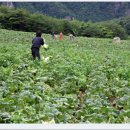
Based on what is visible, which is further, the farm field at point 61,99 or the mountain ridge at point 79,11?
the mountain ridge at point 79,11

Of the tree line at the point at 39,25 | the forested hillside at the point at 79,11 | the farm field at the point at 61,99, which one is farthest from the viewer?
the forested hillside at the point at 79,11

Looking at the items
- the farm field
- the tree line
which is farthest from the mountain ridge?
the farm field

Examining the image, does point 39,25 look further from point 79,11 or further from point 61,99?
point 79,11

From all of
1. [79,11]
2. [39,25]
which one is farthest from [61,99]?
[79,11]

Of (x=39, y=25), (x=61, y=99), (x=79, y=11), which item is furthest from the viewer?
(x=79, y=11)

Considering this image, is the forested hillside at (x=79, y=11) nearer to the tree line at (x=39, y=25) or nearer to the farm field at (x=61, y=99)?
the tree line at (x=39, y=25)

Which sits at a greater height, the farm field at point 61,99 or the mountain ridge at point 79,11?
the mountain ridge at point 79,11

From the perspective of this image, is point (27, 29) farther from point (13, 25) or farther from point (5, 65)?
point (5, 65)

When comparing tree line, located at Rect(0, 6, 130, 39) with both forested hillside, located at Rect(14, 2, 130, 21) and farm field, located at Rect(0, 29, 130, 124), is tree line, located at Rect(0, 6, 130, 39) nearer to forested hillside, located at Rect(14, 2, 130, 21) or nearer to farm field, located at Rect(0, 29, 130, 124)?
farm field, located at Rect(0, 29, 130, 124)

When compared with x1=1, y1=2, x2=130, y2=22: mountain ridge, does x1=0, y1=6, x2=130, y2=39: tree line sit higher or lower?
lower

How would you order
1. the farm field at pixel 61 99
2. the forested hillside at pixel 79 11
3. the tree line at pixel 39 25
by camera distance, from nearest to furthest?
the farm field at pixel 61 99 → the tree line at pixel 39 25 → the forested hillside at pixel 79 11

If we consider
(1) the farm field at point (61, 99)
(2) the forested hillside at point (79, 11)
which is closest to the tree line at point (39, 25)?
(1) the farm field at point (61, 99)

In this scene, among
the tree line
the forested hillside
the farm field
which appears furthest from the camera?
the forested hillside

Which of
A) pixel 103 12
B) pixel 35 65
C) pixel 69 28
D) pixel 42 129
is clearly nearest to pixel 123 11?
pixel 103 12
